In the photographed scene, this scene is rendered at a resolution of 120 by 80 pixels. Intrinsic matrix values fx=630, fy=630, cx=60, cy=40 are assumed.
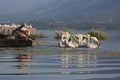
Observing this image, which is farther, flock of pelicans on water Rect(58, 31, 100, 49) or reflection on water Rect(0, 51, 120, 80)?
flock of pelicans on water Rect(58, 31, 100, 49)

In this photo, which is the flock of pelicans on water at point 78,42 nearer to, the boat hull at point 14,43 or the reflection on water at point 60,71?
the boat hull at point 14,43

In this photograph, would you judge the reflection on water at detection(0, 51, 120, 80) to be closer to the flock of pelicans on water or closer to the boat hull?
the boat hull

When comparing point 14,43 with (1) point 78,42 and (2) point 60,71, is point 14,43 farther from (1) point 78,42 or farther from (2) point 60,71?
(2) point 60,71

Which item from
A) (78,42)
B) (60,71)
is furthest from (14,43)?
(60,71)

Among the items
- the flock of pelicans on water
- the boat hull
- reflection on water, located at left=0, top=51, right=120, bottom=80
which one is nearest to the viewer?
reflection on water, located at left=0, top=51, right=120, bottom=80

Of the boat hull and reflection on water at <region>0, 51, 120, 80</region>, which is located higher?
the boat hull

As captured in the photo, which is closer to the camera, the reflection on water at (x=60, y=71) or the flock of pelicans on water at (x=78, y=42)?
the reflection on water at (x=60, y=71)

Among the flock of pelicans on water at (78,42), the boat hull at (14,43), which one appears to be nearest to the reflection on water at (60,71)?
the boat hull at (14,43)

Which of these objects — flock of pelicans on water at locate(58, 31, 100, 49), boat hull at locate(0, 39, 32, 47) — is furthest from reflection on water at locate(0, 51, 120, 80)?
flock of pelicans on water at locate(58, 31, 100, 49)

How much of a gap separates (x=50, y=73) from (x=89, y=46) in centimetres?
3667

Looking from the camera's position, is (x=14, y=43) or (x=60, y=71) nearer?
(x=60, y=71)

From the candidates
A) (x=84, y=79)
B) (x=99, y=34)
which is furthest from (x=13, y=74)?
(x=99, y=34)

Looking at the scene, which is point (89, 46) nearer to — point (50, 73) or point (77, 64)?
point (77, 64)

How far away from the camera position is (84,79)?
32875 millimetres
